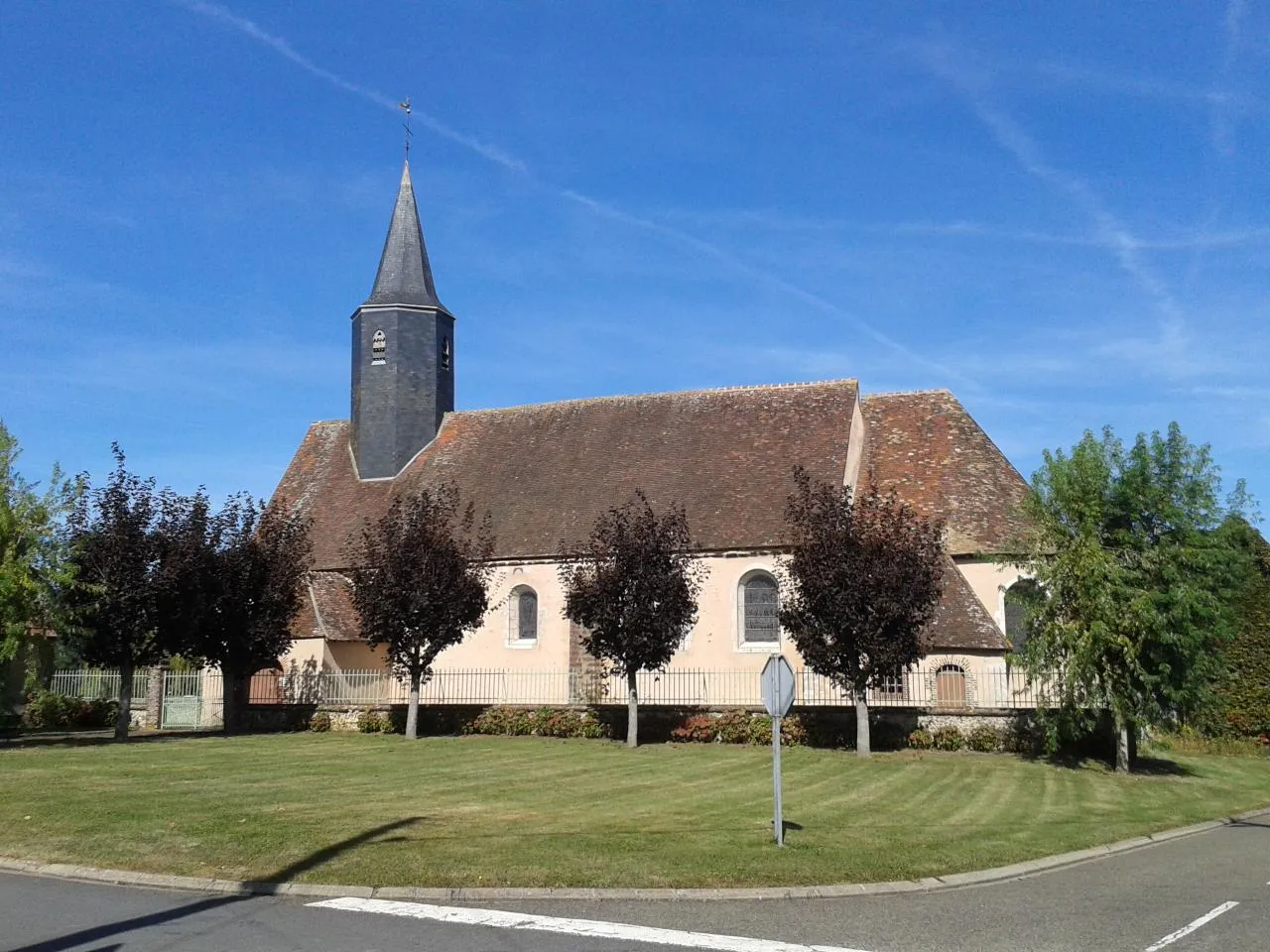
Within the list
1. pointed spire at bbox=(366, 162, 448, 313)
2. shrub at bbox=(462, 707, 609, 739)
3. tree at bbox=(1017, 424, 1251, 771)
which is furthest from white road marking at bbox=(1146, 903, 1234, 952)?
pointed spire at bbox=(366, 162, 448, 313)

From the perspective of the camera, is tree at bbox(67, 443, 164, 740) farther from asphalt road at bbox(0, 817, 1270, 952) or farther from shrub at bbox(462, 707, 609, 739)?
asphalt road at bbox(0, 817, 1270, 952)

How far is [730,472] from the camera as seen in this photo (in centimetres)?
3155

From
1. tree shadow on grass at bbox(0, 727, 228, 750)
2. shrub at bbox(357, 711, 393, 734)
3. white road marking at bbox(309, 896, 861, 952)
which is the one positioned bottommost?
white road marking at bbox(309, 896, 861, 952)

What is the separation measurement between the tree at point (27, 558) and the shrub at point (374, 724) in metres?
7.25

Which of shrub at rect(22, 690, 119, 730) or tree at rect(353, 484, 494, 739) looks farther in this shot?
shrub at rect(22, 690, 119, 730)

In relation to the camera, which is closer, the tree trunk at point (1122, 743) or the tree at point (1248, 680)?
the tree trunk at point (1122, 743)

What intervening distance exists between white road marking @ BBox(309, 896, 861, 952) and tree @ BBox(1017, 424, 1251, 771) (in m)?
14.6

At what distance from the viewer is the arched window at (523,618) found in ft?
106

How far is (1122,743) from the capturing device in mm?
21594

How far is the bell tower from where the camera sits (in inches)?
1470

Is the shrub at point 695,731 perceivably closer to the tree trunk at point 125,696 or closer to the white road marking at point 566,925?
the tree trunk at point 125,696

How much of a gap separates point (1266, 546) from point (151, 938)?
3237cm

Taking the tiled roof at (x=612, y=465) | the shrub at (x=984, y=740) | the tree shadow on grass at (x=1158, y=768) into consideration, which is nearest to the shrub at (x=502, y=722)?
the tiled roof at (x=612, y=465)

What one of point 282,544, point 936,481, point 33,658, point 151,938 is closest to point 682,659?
point 936,481
